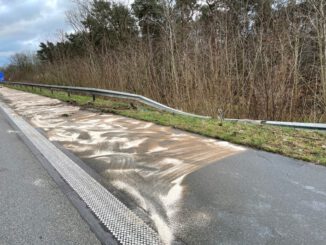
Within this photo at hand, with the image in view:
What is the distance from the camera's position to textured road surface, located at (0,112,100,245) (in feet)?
8.50

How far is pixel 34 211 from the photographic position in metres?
3.07

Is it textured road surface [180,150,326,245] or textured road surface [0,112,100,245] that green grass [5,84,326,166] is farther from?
textured road surface [0,112,100,245]

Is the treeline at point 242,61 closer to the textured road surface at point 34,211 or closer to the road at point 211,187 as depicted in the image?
the road at point 211,187

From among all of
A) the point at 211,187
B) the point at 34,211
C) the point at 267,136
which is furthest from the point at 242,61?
the point at 34,211

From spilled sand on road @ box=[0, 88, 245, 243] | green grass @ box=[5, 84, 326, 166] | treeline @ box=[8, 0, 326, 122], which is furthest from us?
treeline @ box=[8, 0, 326, 122]

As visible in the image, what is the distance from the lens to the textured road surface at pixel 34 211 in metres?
2.59

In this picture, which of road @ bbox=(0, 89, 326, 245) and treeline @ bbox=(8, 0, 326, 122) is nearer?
road @ bbox=(0, 89, 326, 245)

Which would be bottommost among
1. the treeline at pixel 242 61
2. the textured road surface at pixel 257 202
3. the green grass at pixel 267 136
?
the textured road surface at pixel 257 202

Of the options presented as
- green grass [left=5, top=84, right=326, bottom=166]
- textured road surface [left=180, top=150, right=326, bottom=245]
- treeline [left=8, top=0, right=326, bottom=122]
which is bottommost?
textured road surface [left=180, top=150, right=326, bottom=245]

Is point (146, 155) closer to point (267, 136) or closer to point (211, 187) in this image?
point (211, 187)

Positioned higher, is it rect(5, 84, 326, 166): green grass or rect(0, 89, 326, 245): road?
rect(5, 84, 326, 166): green grass

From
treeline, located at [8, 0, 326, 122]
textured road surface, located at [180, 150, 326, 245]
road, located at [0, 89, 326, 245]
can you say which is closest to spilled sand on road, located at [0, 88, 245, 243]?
road, located at [0, 89, 326, 245]

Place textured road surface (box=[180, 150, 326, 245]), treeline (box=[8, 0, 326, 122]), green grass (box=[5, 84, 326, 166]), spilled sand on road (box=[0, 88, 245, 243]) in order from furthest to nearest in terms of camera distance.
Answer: treeline (box=[8, 0, 326, 122]), green grass (box=[5, 84, 326, 166]), spilled sand on road (box=[0, 88, 245, 243]), textured road surface (box=[180, 150, 326, 245])

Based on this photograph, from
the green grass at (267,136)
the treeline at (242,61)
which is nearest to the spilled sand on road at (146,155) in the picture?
the green grass at (267,136)
